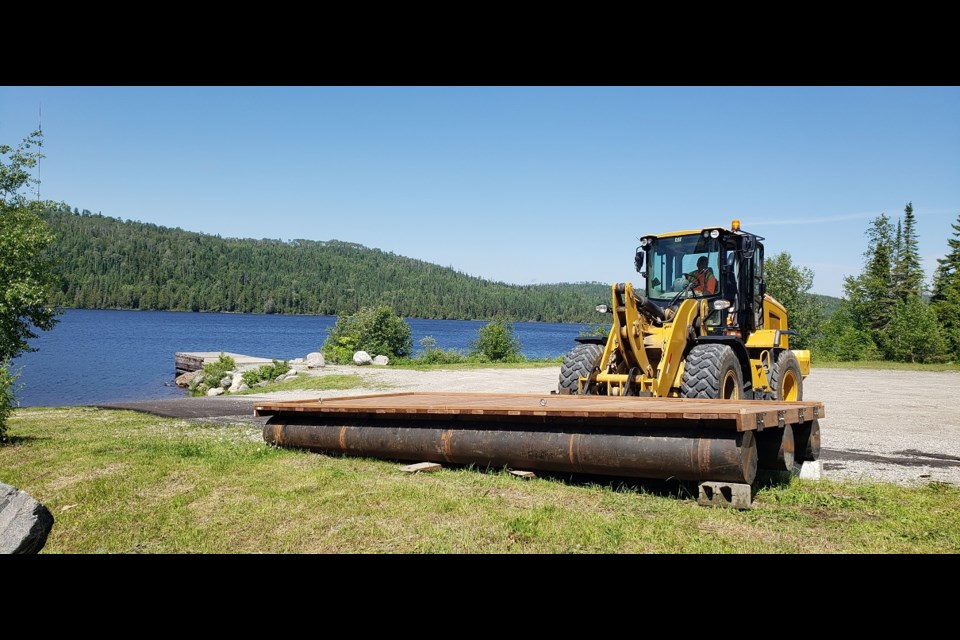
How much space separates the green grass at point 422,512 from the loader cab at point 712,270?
3.65 metres

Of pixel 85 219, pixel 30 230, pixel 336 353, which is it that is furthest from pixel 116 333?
pixel 85 219

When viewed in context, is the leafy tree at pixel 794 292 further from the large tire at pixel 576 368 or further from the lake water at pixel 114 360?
the large tire at pixel 576 368

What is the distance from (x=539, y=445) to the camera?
7.48 m

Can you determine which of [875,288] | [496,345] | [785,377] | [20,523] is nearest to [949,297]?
[875,288]

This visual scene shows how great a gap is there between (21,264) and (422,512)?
16.0 metres

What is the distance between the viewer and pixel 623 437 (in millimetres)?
6941

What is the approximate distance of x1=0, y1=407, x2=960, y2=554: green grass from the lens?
17.9ft

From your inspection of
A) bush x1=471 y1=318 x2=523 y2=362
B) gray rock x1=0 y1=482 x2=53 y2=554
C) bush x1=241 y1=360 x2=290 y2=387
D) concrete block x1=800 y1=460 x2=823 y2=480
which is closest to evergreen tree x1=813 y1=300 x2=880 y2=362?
bush x1=471 y1=318 x2=523 y2=362

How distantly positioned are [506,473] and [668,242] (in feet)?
16.9

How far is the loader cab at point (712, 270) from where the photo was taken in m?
10.8

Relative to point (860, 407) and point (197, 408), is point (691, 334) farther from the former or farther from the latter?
point (197, 408)

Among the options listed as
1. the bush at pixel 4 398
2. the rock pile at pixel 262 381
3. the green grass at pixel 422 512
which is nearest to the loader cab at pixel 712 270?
the green grass at pixel 422 512
